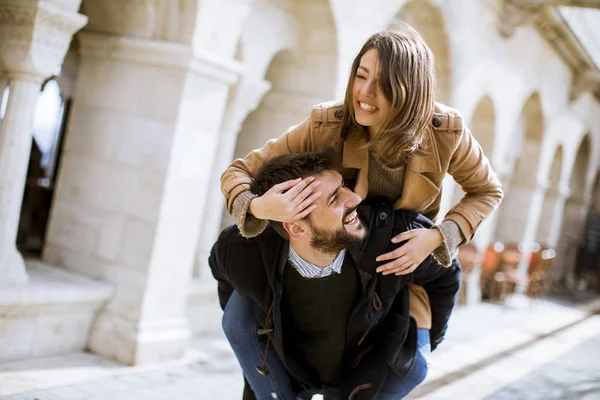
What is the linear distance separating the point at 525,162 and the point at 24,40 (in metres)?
9.90

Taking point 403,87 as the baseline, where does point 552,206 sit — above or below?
above

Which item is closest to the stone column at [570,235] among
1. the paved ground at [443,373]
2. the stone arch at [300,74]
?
the paved ground at [443,373]

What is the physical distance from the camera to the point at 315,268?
2439 mm

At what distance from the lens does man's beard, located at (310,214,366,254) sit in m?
2.32

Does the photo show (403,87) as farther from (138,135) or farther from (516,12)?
(516,12)

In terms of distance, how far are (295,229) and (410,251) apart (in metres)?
0.38

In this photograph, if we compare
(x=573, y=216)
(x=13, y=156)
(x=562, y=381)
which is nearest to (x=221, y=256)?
(x=13, y=156)

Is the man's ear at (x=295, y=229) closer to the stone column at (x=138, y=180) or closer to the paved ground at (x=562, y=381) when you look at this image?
the stone column at (x=138, y=180)

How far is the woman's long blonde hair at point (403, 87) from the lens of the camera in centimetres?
223

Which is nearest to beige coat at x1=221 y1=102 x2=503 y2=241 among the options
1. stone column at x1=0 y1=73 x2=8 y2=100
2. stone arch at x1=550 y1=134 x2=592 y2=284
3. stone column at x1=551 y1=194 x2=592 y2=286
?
stone column at x1=0 y1=73 x2=8 y2=100

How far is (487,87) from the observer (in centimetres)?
905

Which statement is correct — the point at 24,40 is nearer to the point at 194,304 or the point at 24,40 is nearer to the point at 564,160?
the point at 194,304

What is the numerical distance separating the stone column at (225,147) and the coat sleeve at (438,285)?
133 inches

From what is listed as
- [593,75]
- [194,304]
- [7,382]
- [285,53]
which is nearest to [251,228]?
[7,382]
